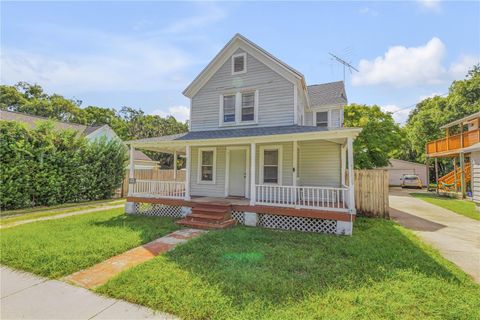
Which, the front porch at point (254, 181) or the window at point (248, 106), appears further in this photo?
the window at point (248, 106)

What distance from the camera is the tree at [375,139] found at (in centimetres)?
1875

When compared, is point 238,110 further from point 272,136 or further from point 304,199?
point 304,199

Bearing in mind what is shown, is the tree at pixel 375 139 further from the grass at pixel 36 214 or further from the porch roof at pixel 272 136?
the grass at pixel 36 214

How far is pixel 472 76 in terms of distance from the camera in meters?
25.5

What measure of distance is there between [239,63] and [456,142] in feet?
55.3

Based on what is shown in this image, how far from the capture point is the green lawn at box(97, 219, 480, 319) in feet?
10.7

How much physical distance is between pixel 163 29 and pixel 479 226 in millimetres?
13948

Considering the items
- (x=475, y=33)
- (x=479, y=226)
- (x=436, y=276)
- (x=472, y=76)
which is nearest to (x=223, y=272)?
(x=436, y=276)

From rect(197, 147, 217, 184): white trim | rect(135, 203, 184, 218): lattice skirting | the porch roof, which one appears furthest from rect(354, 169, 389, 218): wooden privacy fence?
rect(135, 203, 184, 218): lattice skirting

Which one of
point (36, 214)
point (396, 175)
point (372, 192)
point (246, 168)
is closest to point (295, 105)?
point (246, 168)

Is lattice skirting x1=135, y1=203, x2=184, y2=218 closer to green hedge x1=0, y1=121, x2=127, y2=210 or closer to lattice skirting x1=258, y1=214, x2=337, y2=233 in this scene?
lattice skirting x1=258, y1=214, x2=337, y2=233

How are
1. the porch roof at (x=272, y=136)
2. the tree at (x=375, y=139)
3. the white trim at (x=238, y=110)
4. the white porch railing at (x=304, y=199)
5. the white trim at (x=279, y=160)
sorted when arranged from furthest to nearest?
the tree at (x=375, y=139)
the white trim at (x=238, y=110)
the white trim at (x=279, y=160)
the white porch railing at (x=304, y=199)
the porch roof at (x=272, y=136)

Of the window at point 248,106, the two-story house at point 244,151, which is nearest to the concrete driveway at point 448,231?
the two-story house at point 244,151

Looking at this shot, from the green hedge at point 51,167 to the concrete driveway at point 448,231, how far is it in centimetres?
1605
